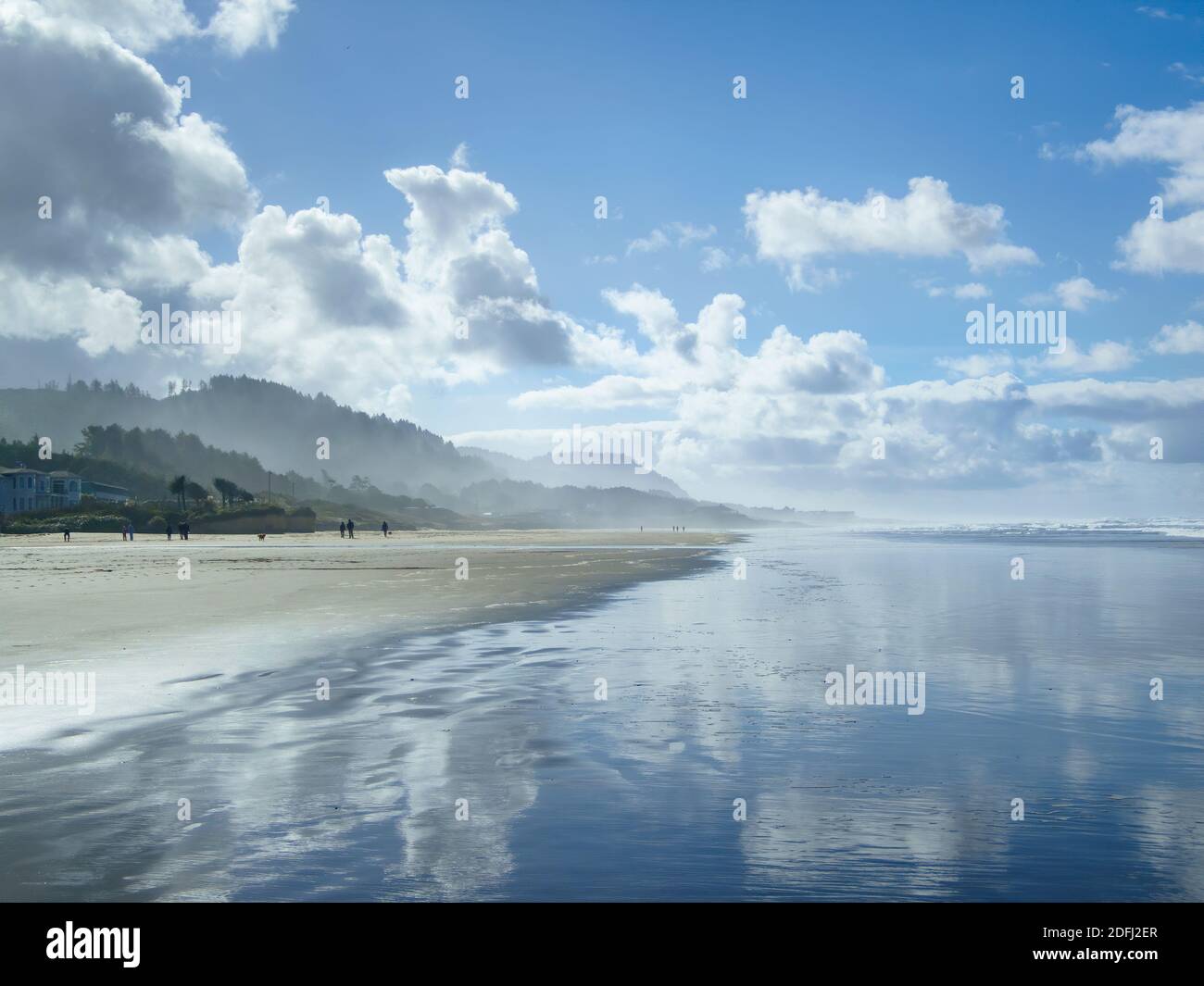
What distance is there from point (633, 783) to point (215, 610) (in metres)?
21.0

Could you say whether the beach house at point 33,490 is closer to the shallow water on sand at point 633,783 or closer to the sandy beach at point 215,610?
the sandy beach at point 215,610

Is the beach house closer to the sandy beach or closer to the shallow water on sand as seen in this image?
the sandy beach

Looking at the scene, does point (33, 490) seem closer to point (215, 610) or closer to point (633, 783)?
point (215, 610)

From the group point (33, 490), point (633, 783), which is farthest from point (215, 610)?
point (33, 490)

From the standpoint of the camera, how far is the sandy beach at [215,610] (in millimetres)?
15680

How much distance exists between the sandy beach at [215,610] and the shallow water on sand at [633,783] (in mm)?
1769

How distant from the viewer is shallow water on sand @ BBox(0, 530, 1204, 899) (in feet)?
22.9

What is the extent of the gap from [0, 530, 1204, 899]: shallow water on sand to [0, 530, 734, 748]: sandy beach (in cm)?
177

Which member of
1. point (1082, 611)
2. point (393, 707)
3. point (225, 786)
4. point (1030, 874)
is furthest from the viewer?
point (1082, 611)
